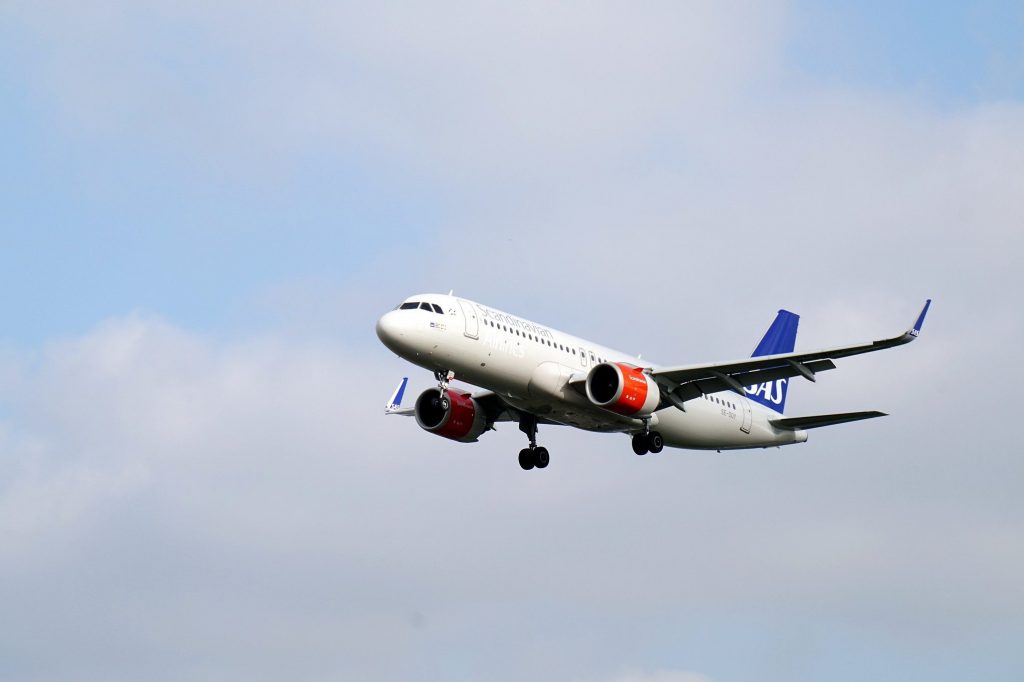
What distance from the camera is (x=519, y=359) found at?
154 ft

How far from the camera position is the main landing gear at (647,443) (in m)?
51.1

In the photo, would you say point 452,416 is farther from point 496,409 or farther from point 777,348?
point 777,348

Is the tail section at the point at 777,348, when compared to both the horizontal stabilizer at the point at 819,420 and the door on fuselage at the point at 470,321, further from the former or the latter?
the door on fuselage at the point at 470,321

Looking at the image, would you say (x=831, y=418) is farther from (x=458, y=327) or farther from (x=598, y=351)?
(x=458, y=327)

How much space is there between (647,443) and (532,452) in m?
4.59

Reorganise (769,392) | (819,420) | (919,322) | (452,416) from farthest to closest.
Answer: (769,392)
(819,420)
(452,416)
(919,322)

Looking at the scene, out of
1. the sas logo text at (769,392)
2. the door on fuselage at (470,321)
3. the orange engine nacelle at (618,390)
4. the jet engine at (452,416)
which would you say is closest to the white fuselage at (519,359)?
the door on fuselage at (470,321)

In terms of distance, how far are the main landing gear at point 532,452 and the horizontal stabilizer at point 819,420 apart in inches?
365

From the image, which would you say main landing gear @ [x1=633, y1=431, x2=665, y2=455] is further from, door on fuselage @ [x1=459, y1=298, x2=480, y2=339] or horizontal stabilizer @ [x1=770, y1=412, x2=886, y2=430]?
door on fuselage @ [x1=459, y1=298, x2=480, y2=339]

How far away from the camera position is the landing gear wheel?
51094mm

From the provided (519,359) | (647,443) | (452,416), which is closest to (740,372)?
(647,443)

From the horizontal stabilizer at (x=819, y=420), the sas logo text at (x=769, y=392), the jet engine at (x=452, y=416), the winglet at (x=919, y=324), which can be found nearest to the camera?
the winglet at (x=919, y=324)

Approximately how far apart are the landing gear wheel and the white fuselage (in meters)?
0.31

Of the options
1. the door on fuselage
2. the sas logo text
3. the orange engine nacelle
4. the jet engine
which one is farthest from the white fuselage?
the sas logo text
